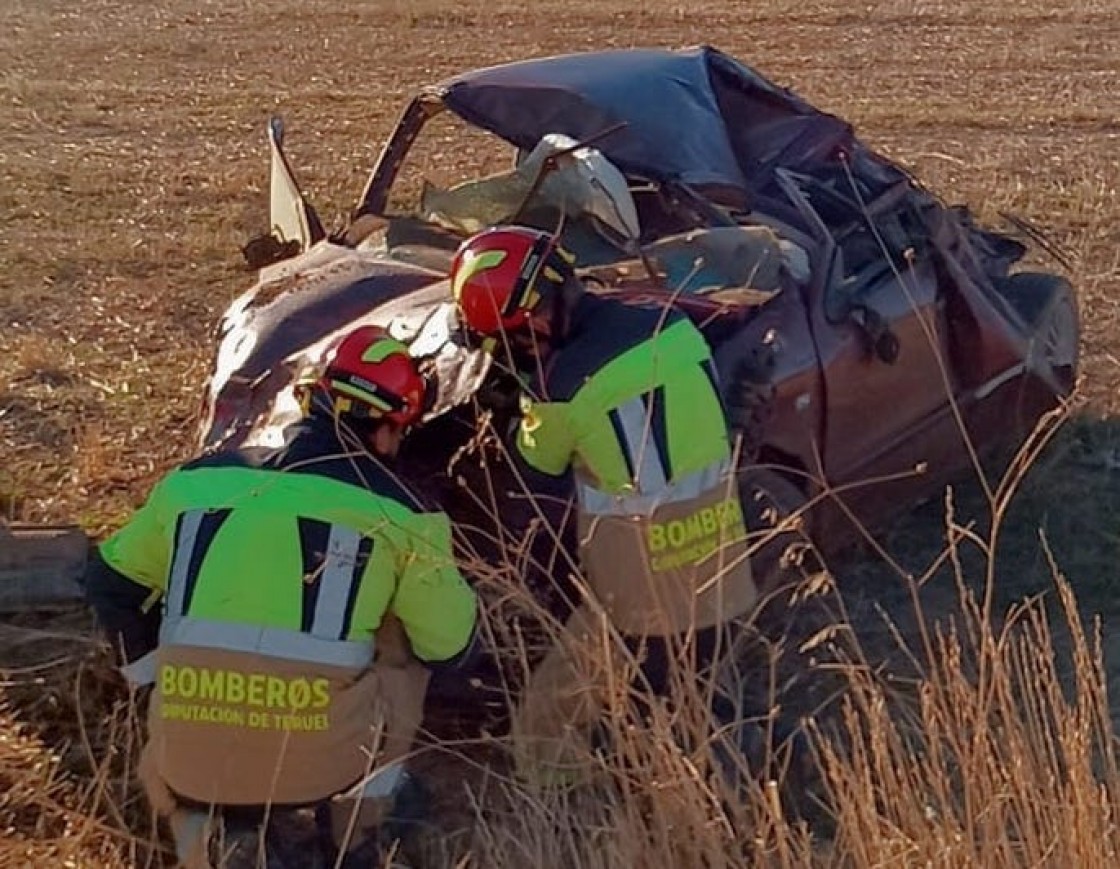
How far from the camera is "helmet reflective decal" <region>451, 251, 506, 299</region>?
5.00 metres

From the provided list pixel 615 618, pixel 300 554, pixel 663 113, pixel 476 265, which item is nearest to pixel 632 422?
pixel 615 618

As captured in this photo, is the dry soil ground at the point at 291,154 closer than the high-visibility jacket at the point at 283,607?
No

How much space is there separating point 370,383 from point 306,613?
0.53 m

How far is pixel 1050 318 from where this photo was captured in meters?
6.89

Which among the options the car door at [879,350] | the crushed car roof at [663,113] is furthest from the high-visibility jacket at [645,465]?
the crushed car roof at [663,113]

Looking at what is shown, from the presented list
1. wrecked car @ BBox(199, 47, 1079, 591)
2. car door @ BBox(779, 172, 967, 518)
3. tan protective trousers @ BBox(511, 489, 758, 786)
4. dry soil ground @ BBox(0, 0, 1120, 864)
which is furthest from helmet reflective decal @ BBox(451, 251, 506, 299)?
dry soil ground @ BBox(0, 0, 1120, 864)

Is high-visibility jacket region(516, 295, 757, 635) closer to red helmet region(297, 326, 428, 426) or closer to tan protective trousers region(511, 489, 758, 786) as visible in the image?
tan protective trousers region(511, 489, 758, 786)

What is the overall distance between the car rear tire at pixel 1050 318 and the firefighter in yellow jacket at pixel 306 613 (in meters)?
2.91

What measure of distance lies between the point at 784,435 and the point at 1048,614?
103 cm

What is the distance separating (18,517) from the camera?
662 cm

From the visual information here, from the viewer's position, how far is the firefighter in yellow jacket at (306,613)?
13.9 feet

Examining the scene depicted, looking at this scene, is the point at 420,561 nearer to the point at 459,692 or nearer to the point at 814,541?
the point at 459,692

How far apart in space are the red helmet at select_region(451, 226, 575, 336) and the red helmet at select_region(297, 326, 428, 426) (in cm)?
39

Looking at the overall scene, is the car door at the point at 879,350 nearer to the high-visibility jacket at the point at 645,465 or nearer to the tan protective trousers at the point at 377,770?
the high-visibility jacket at the point at 645,465
